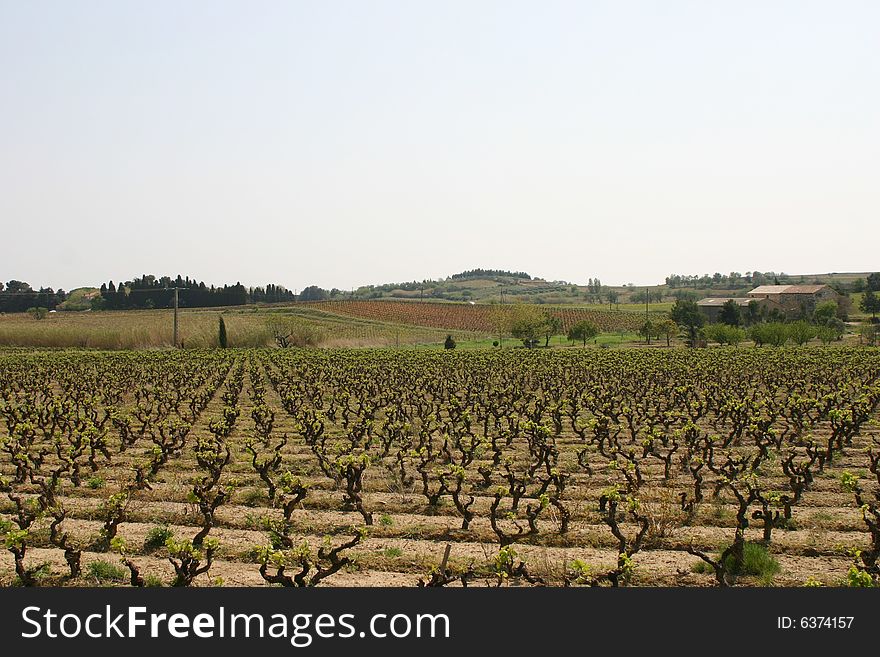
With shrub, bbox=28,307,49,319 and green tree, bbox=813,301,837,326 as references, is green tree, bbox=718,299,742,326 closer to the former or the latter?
green tree, bbox=813,301,837,326

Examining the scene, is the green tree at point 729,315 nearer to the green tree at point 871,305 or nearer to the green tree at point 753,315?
the green tree at point 753,315

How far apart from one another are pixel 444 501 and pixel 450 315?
8302 centimetres

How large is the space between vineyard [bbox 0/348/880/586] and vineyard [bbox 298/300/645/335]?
206 ft

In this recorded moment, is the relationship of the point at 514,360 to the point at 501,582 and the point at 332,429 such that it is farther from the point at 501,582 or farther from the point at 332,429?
the point at 501,582

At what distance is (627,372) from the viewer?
32875mm

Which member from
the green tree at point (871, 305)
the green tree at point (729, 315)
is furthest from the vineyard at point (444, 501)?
the green tree at point (871, 305)

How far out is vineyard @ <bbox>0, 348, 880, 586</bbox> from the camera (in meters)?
9.30

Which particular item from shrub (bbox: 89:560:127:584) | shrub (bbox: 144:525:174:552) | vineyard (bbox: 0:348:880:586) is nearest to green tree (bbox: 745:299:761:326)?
vineyard (bbox: 0:348:880:586)

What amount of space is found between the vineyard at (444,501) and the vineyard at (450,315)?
62759mm

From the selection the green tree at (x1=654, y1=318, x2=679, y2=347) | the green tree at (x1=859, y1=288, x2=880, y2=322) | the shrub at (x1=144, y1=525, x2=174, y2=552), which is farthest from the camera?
the green tree at (x1=859, y1=288, x2=880, y2=322)

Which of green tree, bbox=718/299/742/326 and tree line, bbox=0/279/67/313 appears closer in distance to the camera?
green tree, bbox=718/299/742/326

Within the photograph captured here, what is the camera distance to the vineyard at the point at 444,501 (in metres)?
9.30

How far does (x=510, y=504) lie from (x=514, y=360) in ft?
90.2

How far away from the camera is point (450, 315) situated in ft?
314
